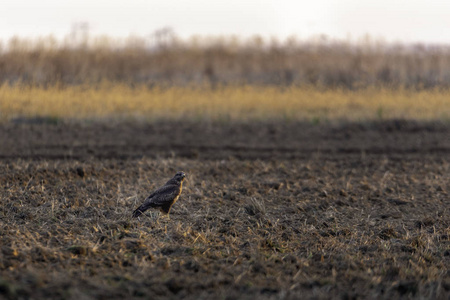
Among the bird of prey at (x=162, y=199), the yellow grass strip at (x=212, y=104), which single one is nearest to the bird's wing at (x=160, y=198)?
the bird of prey at (x=162, y=199)

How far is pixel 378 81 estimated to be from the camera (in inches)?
850

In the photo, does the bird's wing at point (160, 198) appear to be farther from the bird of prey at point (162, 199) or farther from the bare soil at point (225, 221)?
the bare soil at point (225, 221)

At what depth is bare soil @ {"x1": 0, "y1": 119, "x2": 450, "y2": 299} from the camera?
463 cm

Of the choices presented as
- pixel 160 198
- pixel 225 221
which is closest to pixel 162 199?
pixel 160 198

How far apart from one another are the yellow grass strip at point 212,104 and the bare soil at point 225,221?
2276 millimetres

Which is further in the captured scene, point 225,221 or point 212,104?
point 212,104

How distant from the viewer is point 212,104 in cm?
1691

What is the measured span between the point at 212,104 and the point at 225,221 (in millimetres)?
10410

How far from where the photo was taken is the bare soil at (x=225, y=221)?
4633 mm

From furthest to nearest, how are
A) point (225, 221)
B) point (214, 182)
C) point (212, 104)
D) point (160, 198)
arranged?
point (212, 104)
point (214, 182)
point (225, 221)
point (160, 198)

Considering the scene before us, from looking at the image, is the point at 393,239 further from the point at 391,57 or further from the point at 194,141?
the point at 391,57

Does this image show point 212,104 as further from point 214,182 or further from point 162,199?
point 162,199

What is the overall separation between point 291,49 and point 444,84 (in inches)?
259

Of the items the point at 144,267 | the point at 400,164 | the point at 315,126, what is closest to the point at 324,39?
the point at 315,126
